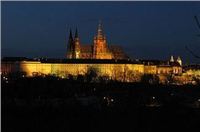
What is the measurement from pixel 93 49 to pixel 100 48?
54.7 inches

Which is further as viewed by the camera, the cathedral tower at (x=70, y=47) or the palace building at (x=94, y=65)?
the cathedral tower at (x=70, y=47)

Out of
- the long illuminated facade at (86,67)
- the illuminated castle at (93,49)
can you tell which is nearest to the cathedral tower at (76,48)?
the illuminated castle at (93,49)

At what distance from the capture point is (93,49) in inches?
2911

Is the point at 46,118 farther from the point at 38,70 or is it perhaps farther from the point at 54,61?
the point at 54,61

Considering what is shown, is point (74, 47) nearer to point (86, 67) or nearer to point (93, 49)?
point (93, 49)

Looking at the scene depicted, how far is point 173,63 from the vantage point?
7019 centimetres

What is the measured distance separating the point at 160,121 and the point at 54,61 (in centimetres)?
6206

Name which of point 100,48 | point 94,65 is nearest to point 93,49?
point 100,48

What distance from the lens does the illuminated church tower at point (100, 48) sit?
236 ft

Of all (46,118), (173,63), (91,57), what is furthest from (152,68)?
(46,118)

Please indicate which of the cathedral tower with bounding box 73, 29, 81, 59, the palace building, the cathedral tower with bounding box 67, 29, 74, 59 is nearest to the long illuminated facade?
the palace building

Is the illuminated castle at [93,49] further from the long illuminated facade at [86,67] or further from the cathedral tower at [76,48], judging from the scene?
the long illuminated facade at [86,67]

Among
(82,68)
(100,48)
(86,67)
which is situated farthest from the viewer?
(100,48)

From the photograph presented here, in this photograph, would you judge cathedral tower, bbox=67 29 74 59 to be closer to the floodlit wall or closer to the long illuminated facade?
the long illuminated facade
